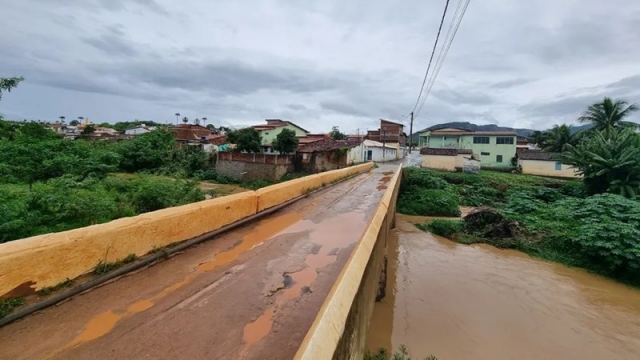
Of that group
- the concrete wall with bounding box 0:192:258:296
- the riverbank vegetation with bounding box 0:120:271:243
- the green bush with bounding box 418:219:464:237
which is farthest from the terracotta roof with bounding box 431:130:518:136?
the concrete wall with bounding box 0:192:258:296

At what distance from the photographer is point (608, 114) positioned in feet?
97.4

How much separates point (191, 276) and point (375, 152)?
3510 cm

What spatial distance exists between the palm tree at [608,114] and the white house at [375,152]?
19.3 meters

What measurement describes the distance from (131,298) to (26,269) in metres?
0.91

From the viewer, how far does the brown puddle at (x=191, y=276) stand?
263cm

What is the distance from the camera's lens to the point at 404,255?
40.5 ft

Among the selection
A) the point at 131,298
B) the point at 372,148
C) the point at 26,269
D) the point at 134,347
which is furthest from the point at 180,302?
the point at 372,148

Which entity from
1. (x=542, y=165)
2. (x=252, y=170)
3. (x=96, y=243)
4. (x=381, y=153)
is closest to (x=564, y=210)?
(x=542, y=165)

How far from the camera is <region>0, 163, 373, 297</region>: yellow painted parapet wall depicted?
2.84 m

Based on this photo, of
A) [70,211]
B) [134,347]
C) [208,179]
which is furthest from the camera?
[208,179]

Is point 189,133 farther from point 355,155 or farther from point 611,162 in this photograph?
point 611,162

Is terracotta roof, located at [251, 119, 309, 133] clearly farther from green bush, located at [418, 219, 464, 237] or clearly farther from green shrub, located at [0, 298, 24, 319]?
green shrub, located at [0, 298, 24, 319]

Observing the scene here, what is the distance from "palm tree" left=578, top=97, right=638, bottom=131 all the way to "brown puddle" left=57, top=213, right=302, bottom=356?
1389 inches

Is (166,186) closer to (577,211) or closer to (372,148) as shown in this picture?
(577,211)
